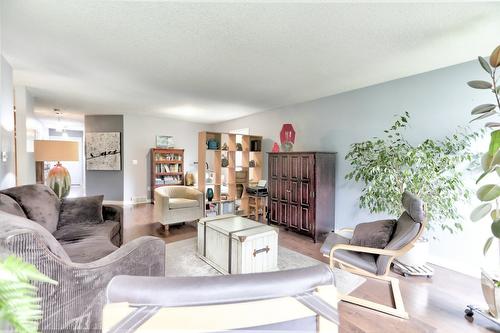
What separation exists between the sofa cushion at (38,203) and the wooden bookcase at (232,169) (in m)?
2.16

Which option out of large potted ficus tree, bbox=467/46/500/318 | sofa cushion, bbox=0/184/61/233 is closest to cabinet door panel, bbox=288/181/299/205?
large potted ficus tree, bbox=467/46/500/318

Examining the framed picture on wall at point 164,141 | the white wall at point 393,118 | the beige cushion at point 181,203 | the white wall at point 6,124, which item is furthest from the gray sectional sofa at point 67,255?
the framed picture on wall at point 164,141

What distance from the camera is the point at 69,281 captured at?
109 cm

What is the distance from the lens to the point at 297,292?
2.18 ft

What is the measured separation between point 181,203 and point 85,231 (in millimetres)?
1681

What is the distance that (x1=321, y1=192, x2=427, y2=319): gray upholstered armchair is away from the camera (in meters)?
1.80

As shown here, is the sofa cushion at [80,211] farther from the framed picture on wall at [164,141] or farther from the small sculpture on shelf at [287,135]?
the framed picture on wall at [164,141]

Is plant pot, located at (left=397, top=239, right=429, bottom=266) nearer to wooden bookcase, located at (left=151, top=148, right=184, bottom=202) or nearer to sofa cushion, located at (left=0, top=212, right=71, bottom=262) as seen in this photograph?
sofa cushion, located at (left=0, top=212, right=71, bottom=262)

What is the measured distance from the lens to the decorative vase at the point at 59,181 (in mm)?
3347

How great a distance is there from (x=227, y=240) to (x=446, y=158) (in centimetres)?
252

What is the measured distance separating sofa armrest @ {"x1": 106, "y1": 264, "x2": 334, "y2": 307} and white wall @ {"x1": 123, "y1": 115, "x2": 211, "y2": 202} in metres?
6.14

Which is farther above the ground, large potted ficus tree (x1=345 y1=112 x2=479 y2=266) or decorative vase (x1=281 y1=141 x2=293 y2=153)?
decorative vase (x1=281 y1=141 x2=293 y2=153)

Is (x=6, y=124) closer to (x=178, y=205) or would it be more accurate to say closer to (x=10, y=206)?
(x=10, y=206)

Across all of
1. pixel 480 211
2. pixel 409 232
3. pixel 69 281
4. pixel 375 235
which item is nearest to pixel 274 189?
pixel 375 235
